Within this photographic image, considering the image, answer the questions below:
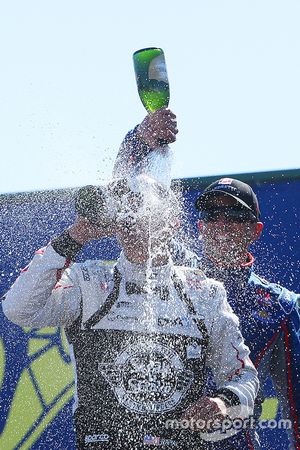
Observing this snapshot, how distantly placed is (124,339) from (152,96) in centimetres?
97

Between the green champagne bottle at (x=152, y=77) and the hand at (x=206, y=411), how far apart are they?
1.12m

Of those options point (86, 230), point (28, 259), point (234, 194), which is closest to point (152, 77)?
point (234, 194)

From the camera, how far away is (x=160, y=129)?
2.27 metres

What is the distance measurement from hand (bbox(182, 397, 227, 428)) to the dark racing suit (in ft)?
1.95

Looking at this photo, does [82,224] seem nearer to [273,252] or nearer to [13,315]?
[13,315]

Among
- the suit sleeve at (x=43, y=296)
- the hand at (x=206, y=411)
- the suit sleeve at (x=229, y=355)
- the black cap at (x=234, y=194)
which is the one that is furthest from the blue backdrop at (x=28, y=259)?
the hand at (x=206, y=411)

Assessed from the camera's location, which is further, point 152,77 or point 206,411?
point 152,77

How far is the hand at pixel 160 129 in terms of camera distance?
2268mm

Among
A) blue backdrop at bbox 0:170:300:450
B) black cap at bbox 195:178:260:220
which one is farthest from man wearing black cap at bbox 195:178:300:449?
blue backdrop at bbox 0:170:300:450

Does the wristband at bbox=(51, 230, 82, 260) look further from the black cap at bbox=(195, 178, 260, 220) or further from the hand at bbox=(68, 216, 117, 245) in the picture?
the black cap at bbox=(195, 178, 260, 220)

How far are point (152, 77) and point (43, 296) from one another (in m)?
1.00

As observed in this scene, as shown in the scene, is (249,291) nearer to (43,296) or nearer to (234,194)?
(234,194)

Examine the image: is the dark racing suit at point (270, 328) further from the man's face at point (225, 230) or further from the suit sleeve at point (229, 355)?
the suit sleeve at point (229, 355)

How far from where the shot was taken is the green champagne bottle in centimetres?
245
